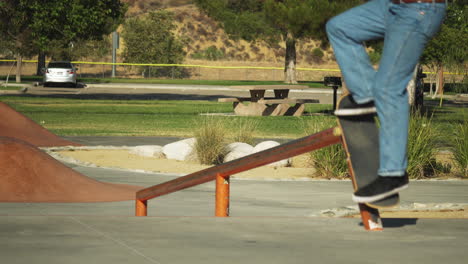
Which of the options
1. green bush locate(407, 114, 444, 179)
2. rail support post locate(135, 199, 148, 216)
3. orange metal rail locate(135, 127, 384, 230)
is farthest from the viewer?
green bush locate(407, 114, 444, 179)

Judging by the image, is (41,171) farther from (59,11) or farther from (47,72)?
(47,72)

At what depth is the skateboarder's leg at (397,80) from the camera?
14.1 ft

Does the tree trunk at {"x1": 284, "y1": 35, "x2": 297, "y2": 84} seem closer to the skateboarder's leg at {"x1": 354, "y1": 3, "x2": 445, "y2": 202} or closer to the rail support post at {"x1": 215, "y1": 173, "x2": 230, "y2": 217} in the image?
the rail support post at {"x1": 215, "y1": 173, "x2": 230, "y2": 217}

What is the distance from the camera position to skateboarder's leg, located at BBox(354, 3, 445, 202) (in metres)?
4.30

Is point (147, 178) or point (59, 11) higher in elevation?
point (59, 11)

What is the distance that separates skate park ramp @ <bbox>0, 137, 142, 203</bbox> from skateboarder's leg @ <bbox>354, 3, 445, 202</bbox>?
5454 mm

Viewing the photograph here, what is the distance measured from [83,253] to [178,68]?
238 ft

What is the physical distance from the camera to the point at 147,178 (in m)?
12.0

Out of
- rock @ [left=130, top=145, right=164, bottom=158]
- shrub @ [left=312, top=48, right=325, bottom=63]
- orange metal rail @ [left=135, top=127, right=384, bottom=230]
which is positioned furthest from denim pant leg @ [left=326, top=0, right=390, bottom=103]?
shrub @ [left=312, top=48, right=325, bottom=63]

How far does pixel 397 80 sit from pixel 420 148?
8540 mm

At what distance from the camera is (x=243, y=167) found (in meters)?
5.57

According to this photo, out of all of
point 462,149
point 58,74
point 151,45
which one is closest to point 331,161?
point 462,149

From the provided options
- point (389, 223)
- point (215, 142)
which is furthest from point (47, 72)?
point (389, 223)

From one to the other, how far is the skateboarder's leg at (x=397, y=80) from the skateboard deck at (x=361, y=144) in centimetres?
19
